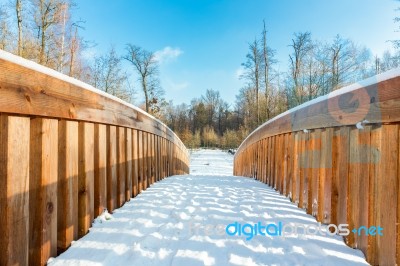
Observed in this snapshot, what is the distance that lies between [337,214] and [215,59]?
2865 cm

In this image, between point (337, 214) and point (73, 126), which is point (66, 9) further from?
point (337, 214)

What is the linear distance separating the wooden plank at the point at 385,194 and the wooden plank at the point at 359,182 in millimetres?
62

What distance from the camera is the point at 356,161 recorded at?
1386 millimetres

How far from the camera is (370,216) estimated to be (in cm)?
126

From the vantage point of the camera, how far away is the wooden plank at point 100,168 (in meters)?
1.73

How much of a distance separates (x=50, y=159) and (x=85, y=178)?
38 centimetres

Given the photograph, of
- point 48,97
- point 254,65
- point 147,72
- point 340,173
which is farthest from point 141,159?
point 147,72

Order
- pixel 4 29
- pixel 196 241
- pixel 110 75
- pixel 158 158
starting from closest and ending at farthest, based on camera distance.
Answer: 1. pixel 196 241
2. pixel 158 158
3. pixel 4 29
4. pixel 110 75

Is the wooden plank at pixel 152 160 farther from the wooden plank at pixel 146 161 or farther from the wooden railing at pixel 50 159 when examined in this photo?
the wooden railing at pixel 50 159

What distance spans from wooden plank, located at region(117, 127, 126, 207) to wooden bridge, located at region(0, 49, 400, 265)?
17mm

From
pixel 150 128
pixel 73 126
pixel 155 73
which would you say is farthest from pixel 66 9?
pixel 73 126

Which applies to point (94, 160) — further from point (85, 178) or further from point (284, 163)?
point (284, 163)

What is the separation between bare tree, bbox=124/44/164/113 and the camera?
72.5 feet

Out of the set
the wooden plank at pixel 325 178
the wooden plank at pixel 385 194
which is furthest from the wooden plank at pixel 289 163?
the wooden plank at pixel 385 194
